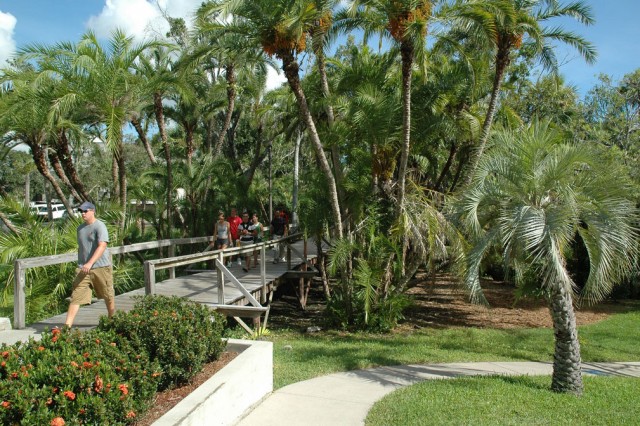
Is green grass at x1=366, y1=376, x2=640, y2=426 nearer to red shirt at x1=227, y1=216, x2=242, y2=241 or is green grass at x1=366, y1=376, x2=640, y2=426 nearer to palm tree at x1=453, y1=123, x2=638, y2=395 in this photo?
palm tree at x1=453, y1=123, x2=638, y2=395

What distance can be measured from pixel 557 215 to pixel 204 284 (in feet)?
26.6

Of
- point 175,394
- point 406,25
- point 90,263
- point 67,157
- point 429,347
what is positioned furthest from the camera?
point 67,157

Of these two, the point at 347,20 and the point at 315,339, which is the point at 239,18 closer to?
the point at 347,20

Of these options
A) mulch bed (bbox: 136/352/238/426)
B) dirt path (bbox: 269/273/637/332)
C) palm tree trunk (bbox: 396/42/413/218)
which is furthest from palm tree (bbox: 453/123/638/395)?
dirt path (bbox: 269/273/637/332)

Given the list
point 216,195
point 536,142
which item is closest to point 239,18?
point 536,142

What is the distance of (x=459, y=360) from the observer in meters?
9.25

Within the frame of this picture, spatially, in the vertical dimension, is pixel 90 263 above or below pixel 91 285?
above

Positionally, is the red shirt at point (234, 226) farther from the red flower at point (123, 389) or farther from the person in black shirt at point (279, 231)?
the red flower at point (123, 389)

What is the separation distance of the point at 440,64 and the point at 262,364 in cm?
1052

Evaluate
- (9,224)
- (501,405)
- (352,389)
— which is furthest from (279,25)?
(9,224)

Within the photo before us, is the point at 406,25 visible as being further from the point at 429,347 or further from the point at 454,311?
the point at 454,311

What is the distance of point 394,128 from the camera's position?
12.1 meters

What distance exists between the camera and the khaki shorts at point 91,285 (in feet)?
22.6

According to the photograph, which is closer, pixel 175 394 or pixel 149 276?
pixel 175 394
